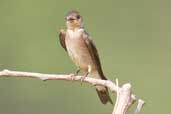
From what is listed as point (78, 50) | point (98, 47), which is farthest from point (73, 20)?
point (98, 47)

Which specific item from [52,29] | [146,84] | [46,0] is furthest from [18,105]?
[46,0]

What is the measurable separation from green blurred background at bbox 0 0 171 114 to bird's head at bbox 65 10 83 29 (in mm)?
2979

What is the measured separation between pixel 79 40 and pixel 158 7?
4.79 metres

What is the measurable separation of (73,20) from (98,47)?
4.22 meters

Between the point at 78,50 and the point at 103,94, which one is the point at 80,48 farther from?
the point at 103,94

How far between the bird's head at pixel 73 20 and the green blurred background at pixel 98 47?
9.77ft

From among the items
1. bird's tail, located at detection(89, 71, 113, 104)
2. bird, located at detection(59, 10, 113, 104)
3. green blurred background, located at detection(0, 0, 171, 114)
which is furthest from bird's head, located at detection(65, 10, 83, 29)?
green blurred background, located at detection(0, 0, 171, 114)

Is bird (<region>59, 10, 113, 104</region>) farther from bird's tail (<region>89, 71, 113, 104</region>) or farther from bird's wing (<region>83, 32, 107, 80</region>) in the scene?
bird's tail (<region>89, 71, 113, 104</region>)

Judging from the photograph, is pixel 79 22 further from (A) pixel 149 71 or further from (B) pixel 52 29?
(B) pixel 52 29

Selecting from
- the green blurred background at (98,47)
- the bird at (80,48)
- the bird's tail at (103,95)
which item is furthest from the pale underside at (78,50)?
the green blurred background at (98,47)

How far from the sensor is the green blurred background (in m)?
Answer: 6.51

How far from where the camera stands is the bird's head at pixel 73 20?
2.89m

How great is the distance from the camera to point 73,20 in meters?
2.92

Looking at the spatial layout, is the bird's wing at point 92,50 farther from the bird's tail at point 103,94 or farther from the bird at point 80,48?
the bird's tail at point 103,94
